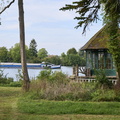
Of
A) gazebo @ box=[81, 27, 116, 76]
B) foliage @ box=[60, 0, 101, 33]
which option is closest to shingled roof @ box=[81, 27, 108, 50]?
gazebo @ box=[81, 27, 116, 76]

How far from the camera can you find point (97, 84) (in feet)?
40.9

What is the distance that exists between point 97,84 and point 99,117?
4846mm

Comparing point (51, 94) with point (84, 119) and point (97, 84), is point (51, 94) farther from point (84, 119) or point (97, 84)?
point (84, 119)

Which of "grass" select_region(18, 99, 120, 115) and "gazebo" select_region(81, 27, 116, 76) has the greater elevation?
"gazebo" select_region(81, 27, 116, 76)

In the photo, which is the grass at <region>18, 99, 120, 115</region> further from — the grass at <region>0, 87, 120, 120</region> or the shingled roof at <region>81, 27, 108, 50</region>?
the shingled roof at <region>81, 27, 108, 50</region>

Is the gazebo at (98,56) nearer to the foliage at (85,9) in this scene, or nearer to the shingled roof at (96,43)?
the shingled roof at (96,43)

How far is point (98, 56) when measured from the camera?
21781 mm

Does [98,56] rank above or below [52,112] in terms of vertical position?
above

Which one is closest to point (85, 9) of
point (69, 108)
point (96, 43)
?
point (69, 108)

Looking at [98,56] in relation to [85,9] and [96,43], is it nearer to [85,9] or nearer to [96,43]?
[96,43]

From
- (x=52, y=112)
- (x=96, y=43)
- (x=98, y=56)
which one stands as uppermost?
(x=96, y=43)

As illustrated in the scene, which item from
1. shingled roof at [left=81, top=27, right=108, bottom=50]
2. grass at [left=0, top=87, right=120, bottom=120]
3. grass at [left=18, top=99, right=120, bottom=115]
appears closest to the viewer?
grass at [left=0, top=87, right=120, bottom=120]

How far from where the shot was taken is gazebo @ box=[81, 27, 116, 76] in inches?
824

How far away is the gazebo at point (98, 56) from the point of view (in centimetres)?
2094
